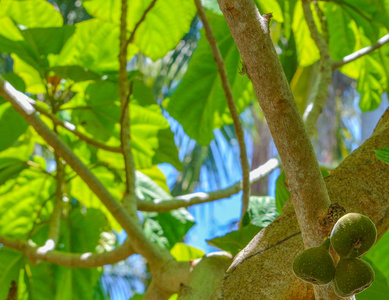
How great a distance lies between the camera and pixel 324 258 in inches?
17.8

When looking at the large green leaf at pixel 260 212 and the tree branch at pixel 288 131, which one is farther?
the large green leaf at pixel 260 212

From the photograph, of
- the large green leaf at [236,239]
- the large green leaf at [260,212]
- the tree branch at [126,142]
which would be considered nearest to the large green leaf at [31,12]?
the tree branch at [126,142]

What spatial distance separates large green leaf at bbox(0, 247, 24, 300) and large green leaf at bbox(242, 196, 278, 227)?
0.69m

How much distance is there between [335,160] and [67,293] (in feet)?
24.8

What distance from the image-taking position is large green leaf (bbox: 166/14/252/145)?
1.60 meters

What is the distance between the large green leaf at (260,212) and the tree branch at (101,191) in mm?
184

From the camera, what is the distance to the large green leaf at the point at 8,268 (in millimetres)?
1444

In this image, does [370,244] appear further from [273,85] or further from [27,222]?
[27,222]

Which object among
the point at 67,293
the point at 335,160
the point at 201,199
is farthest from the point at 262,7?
the point at 335,160

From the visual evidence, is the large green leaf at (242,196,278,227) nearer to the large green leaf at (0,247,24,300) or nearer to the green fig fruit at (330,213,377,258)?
the green fig fruit at (330,213,377,258)

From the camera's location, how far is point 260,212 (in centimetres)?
118

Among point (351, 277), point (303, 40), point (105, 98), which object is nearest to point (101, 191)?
point (105, 98)

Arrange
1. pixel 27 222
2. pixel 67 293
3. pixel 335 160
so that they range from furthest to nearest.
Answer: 1. pixel 335 160
2. pixel 27 222
3. pixel 67 293

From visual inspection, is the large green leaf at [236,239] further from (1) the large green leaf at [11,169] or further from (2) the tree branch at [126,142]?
(1) the large green leaf at [11,169]
